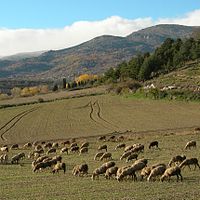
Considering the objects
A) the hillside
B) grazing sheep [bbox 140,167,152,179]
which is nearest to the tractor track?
the hillside

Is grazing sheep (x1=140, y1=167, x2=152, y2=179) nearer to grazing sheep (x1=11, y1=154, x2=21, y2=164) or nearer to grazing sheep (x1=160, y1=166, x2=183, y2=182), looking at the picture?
grazing sheep (x1=160, y1=166, x2=183, y2=182)

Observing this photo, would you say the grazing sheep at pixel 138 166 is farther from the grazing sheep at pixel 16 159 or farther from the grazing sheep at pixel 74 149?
the grazing sheep at pixel 74 149

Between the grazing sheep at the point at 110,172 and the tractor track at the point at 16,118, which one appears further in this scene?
the tractor track at the point at 16,118

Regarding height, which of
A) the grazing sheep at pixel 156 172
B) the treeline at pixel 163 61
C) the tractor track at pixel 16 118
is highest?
the treeline at pixel 163 61

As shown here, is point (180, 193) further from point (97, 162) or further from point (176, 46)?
point (176, 46)

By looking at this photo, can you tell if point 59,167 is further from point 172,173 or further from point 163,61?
point 163,61

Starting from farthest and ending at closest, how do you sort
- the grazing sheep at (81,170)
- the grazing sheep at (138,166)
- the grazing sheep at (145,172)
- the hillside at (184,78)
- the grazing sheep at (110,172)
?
the hillside at (184,78) → the grazing sheep at (81,170) → the grazing sheep at (110,172) → the grazing sheep at (138,166) → the grazing sheep at (145,172)

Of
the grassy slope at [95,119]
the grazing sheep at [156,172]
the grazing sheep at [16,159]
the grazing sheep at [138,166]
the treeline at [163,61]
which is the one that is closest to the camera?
the grazing sheep at [156,172]

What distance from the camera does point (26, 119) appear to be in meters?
92.1

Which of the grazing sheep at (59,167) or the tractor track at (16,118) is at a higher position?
the grazing sheep at (59,167)

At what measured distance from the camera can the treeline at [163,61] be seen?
5692 inches

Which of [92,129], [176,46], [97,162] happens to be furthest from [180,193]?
[176,46]

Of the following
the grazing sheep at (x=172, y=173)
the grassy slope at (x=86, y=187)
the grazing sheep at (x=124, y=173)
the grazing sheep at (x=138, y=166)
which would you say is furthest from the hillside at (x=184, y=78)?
the grazing sheep at (x=172, y=173)

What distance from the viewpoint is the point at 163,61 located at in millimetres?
153125
